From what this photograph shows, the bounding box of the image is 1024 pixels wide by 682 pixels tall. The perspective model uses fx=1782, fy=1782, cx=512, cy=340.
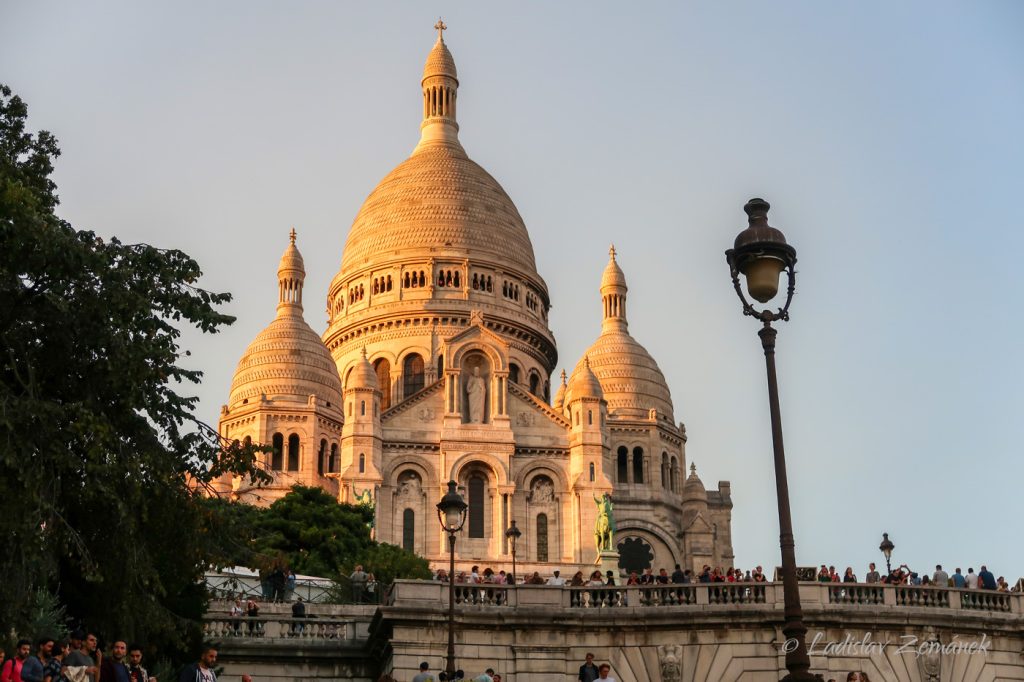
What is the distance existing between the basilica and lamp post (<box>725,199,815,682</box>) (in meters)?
56.5

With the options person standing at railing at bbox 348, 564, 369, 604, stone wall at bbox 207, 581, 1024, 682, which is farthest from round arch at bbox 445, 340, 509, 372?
stone wall at bbox 207, 581, 1024, 682

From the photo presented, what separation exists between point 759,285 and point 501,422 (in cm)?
6361

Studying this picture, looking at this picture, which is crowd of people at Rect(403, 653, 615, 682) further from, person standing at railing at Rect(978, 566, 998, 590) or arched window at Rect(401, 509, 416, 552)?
arched window at Rect(401, 509, 416, 552)

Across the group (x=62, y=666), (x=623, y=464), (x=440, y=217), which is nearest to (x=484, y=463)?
(x=623, y=464)

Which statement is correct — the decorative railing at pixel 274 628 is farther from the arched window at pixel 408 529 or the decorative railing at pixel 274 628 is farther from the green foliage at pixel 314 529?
the arched window at pixel 408 529

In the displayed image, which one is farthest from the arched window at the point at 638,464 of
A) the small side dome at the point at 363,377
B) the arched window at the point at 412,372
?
the small side dome at the point at 363,377

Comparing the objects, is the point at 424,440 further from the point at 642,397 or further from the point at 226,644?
the point at 226,644

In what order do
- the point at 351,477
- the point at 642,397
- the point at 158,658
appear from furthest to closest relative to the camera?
the point at 642,397 → the point at 351,477 → the point at 158,658

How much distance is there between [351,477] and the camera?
78500 millimetres

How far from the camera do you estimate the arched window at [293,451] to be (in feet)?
287

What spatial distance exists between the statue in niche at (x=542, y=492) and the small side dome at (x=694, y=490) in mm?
12427

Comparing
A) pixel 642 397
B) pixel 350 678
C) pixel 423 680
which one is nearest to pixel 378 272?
pixel 642 397

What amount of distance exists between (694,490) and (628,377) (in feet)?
26.1

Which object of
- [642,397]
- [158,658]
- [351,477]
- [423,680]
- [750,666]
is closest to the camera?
[423,680]
